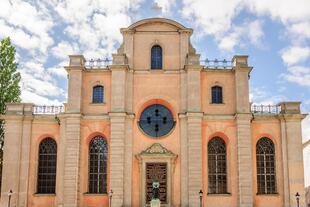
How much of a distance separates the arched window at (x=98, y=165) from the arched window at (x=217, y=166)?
279 inches

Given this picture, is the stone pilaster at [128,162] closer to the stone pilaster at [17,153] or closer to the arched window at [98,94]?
the arched window at [98,94]

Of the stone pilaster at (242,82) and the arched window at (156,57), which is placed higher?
the arched window at (156,57)

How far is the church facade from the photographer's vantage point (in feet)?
102

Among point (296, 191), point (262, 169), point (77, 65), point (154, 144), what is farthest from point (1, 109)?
point (296, 191)

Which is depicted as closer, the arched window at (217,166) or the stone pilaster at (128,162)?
the stone pilaster at (128,162)

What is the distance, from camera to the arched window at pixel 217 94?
32.7 meters

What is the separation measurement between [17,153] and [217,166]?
1354cm

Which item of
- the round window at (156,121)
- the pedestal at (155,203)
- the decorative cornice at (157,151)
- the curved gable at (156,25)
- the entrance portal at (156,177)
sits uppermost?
the curved gable at (156,25)

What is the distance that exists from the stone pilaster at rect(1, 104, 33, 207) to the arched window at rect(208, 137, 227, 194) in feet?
40.5

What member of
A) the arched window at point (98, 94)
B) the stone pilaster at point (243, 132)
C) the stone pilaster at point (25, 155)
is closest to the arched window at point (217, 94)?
the stone pilaster at point (243, 132)

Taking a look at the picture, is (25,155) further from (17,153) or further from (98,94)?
(98,94)

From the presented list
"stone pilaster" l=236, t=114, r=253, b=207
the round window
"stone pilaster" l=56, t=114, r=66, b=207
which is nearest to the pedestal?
the round window

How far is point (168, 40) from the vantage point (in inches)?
1321

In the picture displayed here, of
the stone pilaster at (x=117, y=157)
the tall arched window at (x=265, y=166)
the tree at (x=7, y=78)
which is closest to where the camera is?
the stone pilaster at (x=117, y=157)
